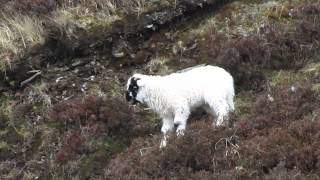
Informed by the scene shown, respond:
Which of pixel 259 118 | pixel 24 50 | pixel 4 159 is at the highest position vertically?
pixel 259 118

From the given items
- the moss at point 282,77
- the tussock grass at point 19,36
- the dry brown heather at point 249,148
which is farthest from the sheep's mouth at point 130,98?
the tussock grass at point 19,36

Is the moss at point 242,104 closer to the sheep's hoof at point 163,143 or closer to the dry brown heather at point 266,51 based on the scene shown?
the dry brown heather at point 266,51

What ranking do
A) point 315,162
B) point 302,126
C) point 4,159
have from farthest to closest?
point 4,159 < point 302,126 < point 315,162

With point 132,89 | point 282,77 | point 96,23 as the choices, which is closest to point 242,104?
point 282,77

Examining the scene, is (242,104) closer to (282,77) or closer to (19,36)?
(282,77)

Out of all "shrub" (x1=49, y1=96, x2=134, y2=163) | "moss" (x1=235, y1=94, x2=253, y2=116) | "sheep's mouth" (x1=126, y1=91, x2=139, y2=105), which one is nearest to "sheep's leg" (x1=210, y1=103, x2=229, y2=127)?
"moss" (x1=235, y1=94, x2=253, y2=116)

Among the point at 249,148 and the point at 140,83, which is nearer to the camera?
the point at 249,148

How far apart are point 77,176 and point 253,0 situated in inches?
219

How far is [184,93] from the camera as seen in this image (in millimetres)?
8945

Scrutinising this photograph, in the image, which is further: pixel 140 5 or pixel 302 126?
pixel 140 5

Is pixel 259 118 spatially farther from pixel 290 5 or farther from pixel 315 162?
pixel 290 5

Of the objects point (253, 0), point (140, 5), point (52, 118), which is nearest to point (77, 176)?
point (52, 118)

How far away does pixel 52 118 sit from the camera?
9820 millimetres

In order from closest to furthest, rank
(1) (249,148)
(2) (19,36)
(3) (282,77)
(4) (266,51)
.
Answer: (1) (249,148), (3) (282,77), (4) (266,51), (2) (19,36)
